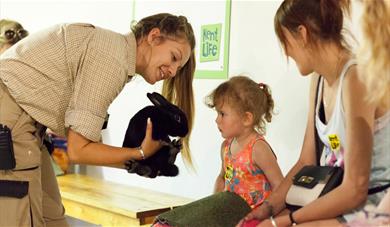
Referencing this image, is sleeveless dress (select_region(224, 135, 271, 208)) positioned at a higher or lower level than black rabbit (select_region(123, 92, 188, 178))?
lower

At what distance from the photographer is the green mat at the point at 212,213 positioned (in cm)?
153

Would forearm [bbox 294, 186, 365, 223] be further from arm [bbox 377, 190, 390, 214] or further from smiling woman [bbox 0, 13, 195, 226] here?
smiling woman [bbox 0, 13, 195, 226]

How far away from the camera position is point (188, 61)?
68.9 inches

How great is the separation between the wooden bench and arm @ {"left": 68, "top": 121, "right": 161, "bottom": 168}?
592 mm

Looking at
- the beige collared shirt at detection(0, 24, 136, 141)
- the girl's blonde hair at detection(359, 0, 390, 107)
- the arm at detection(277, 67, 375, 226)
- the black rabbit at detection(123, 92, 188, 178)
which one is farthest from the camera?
the black rabbit at detection(123, 92, 188, 178)

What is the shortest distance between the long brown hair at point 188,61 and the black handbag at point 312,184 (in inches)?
21.0

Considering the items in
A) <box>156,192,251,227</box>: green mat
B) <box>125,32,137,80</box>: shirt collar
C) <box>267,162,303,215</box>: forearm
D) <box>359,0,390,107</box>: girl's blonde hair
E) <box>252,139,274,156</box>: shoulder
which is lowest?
<box>156,192,251,227</box>: green mat

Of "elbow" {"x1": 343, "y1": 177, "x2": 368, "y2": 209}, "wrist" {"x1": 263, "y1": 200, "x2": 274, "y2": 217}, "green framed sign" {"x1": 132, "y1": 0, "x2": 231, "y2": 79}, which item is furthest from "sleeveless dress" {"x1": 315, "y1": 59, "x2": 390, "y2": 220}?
"green framed sign" {"x1": 132, "y1": 0, "x2": 231, "y2": 79}

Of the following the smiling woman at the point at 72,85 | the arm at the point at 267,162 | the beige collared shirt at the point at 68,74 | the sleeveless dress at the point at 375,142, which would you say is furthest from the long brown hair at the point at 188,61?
the sleeveless dress at the point at 375,142

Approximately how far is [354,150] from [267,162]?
1.90 ft

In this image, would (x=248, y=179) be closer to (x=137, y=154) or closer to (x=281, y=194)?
(x=281, y=194)

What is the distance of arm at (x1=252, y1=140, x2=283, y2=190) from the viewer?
5.62ft

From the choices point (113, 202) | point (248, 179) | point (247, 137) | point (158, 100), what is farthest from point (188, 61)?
point (113, 202)

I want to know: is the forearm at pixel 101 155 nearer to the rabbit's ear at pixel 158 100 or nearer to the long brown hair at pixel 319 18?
the rabbit's ear at pixel 158 100
